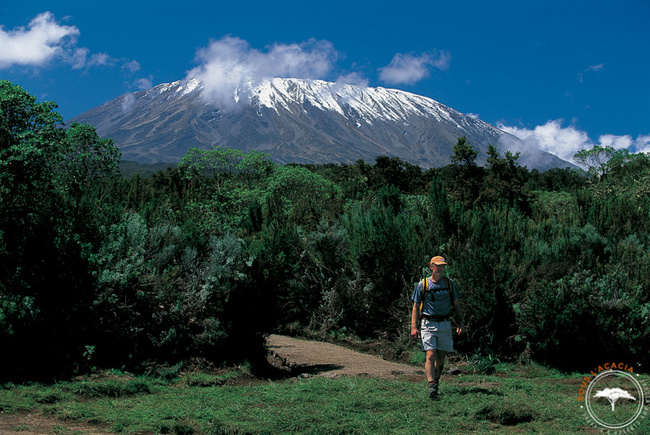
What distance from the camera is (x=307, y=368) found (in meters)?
7.94

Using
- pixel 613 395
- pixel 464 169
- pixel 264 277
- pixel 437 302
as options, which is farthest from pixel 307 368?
pixel 464 169

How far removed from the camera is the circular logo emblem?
4648 millimetres

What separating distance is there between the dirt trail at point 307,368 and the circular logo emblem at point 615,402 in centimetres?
218

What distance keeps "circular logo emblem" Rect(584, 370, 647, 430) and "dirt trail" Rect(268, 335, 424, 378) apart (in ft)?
7.34

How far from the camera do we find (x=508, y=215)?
1187 cm

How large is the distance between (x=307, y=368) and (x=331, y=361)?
67cm

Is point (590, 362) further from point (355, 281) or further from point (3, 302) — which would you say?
point (3, 302)

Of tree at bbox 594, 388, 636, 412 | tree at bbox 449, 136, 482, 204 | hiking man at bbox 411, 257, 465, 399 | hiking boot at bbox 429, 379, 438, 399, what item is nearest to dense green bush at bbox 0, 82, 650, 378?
tree at bbox 594, 388, 636, 412

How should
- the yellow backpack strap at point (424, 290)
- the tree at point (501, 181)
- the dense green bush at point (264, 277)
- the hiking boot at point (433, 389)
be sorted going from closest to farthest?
1. the hiking boot at point (433, 389)
2. the yellow backpack strap at point (424, 290)
3. the dense green bush at point (264, 277)
4. the tree at point (501, 181)

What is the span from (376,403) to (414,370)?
2907mm

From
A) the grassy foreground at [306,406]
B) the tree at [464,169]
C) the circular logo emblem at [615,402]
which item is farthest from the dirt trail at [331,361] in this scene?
the tree at [464,169]

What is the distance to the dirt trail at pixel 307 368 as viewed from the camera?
15.0 feet

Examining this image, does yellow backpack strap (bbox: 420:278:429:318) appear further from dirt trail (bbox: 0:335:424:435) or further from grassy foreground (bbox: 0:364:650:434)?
dirt trail (bbox: 0:335:424:435)

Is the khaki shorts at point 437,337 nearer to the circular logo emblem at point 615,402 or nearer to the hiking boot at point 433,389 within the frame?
the hiking boot at point 433,389
